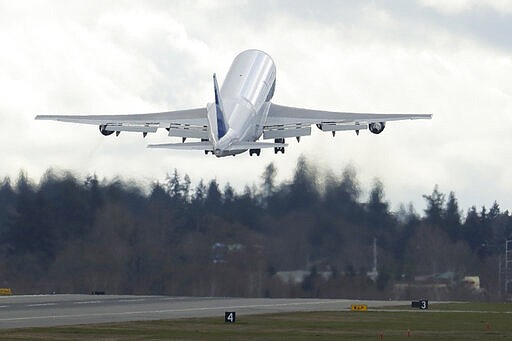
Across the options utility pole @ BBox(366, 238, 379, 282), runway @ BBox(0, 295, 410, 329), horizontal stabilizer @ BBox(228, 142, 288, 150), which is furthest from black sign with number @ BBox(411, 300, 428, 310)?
utility pole @ BBox(366, 238, 379, 282)

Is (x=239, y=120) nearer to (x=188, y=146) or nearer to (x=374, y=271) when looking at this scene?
(x=188, y=146)

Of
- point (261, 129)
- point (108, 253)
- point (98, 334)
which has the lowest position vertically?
point (98, 334)

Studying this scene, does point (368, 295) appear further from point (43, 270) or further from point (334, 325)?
point (334, 325)

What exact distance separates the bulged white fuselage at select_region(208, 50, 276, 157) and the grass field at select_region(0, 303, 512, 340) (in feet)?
57.1

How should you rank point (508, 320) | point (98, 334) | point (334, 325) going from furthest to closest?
1. point (508, 320)
2. point (334, 325)
3. point (98, 334)

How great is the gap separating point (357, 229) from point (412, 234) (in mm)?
7876

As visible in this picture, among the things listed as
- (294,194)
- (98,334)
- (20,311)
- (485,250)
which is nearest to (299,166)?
(294,194)

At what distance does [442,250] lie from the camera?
398 ft

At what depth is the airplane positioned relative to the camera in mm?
102250

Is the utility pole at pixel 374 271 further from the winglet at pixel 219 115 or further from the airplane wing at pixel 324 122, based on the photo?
the winglet at pixel 219 115

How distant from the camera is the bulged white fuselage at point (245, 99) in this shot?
101 m

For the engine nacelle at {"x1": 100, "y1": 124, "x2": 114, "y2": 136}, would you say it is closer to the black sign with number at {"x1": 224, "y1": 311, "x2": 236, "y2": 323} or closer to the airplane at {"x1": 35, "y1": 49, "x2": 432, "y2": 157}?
the airplane at {"x1": 35, "y1": 49, "x2": 432, "y2": 157}

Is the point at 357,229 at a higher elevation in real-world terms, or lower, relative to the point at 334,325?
higher

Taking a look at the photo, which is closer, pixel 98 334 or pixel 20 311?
pixel 98 334
